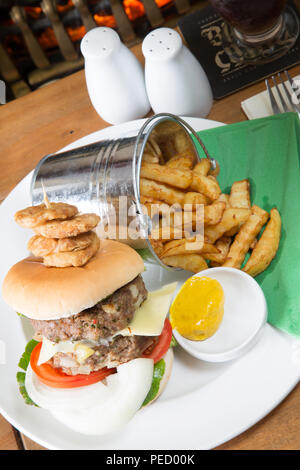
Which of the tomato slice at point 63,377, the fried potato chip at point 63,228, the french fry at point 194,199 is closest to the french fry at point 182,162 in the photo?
the french fry at point 194,199

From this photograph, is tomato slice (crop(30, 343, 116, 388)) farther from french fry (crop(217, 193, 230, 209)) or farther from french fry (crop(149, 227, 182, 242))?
french fry (crop(217, 193, 230, 209))

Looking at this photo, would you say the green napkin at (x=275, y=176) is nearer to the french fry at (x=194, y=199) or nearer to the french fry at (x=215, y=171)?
the french fry at (x=215, y=171)

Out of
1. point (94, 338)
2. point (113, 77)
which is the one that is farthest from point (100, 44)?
point (94, 338)

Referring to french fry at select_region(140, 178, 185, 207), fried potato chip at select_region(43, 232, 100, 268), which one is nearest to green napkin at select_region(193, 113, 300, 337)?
french fry at select_region(140, 178, 185, 207)

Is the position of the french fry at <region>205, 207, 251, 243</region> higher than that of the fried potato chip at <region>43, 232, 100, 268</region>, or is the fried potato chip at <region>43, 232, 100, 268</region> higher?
the fried potato chip at <region>43, 232, 100, 268</region>
